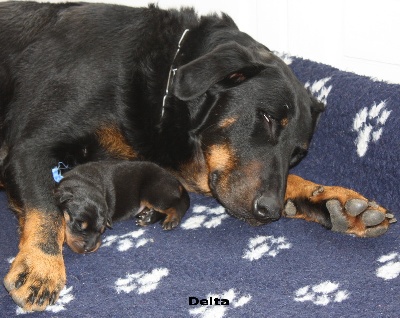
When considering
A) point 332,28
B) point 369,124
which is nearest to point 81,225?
point 369,124

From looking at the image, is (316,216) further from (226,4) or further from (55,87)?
(226,4)

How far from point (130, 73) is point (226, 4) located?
1883 mm

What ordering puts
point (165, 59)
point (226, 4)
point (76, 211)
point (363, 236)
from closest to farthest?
point (76, 211) < point (363, 236) < point (165, 59) < point (226, 4)

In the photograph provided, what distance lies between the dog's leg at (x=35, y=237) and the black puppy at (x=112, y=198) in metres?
0.08

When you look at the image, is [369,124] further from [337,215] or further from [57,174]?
[57,174]

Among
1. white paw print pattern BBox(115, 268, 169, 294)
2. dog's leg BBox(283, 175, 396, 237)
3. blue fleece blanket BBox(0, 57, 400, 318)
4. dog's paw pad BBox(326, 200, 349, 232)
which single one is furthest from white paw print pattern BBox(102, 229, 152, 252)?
dog's paw pad BBox(326, 200, 349, 232)

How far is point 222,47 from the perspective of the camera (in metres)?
2.63

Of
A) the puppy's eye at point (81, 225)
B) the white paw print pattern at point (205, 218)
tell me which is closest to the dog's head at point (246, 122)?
the white paw print pattern at point (205, 218)

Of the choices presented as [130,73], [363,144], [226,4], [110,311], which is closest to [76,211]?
[110,311]

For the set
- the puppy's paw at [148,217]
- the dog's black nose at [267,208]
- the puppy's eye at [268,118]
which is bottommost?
the puppy's paw at [148,217]

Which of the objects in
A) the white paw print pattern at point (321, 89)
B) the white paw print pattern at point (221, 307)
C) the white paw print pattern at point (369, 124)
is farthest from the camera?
the white paw print pattern at point (321, 89)

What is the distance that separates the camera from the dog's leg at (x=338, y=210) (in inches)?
103

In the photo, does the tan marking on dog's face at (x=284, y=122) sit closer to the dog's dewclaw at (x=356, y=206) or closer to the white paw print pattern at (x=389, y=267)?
the dog's dewclaw at (x=356, y=206)

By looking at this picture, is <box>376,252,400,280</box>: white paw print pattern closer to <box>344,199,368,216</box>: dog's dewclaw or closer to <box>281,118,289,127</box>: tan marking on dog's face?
<box>344,199,368,216</box>: dog's dewclaw
